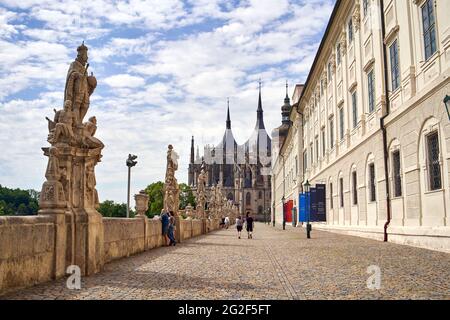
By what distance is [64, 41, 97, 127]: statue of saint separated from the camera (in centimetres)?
912

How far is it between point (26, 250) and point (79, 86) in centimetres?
346

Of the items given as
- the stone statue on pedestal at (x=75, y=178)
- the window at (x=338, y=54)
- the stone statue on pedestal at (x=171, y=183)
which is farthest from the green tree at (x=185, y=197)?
the stone statue on pedestal at (x=75, y=178)

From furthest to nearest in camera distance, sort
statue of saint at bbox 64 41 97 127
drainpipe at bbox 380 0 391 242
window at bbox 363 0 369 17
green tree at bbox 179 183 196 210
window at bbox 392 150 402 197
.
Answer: green tree at bbox 179 183 196 210
window at bbox 363 0 369 17
drainpipe at bbox 380 0 391 242
window at bbox 392 150 402 197
statue of saint at bbox 64 41 97 127

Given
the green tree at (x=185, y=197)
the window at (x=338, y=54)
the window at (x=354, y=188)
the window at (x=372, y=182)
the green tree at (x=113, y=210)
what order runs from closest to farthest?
1. the window at (x=372, y=182)
2. the window at (x=354, y=188)
3. the window at (x=338, y=54)
4. the green tree at (x=113, y=210)
5. the green tree at (x=185, y=197)

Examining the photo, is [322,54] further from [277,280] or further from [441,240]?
[277,280]

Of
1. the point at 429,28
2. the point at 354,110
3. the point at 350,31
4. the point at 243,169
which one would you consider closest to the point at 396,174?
the point at 429,28

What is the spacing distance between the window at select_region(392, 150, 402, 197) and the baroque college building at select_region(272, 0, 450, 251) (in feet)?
0.12

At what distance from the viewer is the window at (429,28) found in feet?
46.3

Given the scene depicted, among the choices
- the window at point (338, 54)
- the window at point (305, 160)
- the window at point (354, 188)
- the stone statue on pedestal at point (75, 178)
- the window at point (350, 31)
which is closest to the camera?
the stone statue on pedestal at point (75, 178)

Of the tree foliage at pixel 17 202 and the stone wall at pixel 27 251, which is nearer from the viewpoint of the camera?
the stone wall at pixel 27 251

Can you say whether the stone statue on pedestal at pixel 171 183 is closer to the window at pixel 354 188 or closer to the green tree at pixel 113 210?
the window at pixel 354 188

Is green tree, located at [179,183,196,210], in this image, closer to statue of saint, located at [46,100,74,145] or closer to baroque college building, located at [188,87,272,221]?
baroque college building, located at [188,87,272,221]

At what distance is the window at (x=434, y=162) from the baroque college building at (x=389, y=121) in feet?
0.10

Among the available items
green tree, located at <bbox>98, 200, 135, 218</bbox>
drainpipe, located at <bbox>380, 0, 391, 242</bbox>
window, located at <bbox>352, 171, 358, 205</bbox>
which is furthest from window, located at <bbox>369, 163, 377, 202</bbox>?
green tree, located at <bbox>98, 200, 135, 218</bbox>
